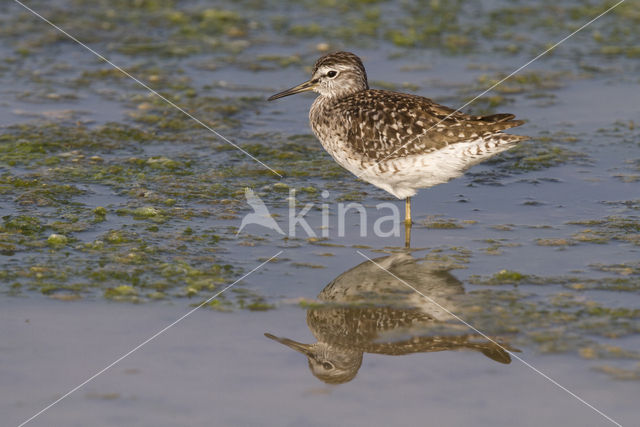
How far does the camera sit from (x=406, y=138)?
7465 mm

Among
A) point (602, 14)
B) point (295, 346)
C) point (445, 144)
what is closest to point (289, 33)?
point (602, 14)

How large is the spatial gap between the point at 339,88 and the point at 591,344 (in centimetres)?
380

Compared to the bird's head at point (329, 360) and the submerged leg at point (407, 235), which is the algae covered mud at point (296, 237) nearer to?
the bird's head at point (329, 360)

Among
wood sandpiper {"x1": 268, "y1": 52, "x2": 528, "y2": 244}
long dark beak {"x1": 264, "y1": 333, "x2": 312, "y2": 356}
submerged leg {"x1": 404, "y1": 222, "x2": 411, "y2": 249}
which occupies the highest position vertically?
wood sandpiper {"x1": 268, "y1": 52, "x2": 528, "y2": 244}

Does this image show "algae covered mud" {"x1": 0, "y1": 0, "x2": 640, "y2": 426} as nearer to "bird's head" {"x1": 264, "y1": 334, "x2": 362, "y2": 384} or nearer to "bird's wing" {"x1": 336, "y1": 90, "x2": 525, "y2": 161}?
"bird's head" {"x1": 264, "y1": 334, "x2": 362, "y2": 384}

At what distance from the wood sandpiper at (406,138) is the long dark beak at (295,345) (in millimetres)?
2319

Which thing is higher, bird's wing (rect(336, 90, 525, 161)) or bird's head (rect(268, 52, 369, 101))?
bird's head (rect(268, 52, 369, 101))

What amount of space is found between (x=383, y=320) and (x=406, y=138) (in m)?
1.96

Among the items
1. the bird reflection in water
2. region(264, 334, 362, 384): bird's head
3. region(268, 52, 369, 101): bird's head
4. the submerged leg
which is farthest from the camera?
region(268, 52, 369, 101): bird's head

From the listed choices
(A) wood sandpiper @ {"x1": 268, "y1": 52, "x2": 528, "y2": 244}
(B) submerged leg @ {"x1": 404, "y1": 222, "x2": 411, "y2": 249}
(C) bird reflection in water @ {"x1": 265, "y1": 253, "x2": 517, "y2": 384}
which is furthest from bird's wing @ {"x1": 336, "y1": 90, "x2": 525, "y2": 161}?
(C) bird reflection in water @ {"x1": 265, "y1": 253, "x2": 517, "y2": 384}

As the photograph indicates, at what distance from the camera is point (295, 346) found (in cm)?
567

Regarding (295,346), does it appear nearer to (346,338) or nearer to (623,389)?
(346,338)

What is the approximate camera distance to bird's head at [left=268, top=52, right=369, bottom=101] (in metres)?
8.45

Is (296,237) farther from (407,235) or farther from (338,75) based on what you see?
(338,75)
